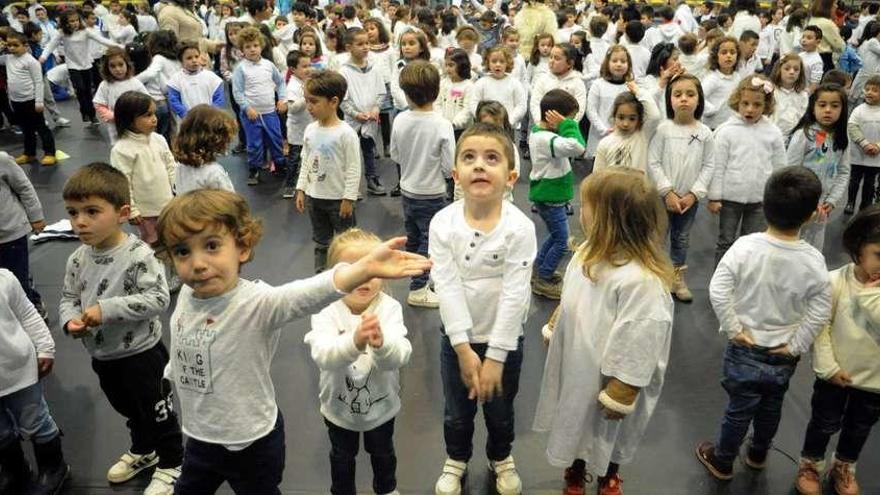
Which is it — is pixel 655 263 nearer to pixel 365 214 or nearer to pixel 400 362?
pixel 400 362

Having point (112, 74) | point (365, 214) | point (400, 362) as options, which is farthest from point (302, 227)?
point (400, 362)

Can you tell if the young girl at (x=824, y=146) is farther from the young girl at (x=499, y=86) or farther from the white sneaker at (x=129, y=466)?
the white sneaker at (x=129, y=466)

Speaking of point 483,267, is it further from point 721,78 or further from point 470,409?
point 721,78

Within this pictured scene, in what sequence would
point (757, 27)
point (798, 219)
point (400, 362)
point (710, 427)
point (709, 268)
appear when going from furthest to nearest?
point (757, 27)
point (709, 268)
point (710, 427)
point (798, 219)
point (400, 362)

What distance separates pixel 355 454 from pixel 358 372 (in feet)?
1.29

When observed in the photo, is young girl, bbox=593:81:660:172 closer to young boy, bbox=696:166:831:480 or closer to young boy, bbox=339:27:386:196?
young boy, bbox=696:166:831:480

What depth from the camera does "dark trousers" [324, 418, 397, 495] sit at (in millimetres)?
2207

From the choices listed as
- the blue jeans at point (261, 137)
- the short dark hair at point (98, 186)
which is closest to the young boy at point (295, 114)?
the blue jeans at point (261, 137)

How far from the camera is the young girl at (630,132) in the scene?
12.2 ft

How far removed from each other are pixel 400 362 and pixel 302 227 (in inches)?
144

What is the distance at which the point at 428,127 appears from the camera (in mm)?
3914

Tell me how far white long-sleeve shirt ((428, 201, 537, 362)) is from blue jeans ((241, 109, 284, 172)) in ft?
14.4

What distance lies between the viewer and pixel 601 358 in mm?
2111

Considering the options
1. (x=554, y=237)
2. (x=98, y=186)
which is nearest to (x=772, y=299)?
(x=554, y=237)
